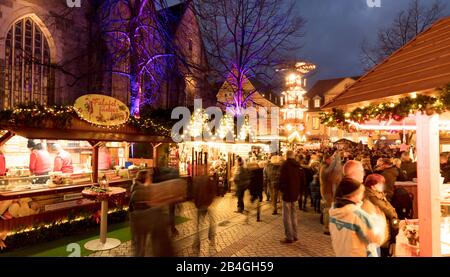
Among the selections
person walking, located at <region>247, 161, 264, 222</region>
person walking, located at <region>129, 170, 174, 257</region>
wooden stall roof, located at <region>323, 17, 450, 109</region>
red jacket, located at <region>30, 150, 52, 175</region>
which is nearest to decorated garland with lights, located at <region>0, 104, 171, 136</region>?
red jacket, located at <region>30, 150, 52, 175</region>

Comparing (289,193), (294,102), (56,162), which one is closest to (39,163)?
(56,162)

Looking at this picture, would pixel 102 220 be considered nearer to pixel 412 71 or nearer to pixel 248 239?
pixel 248 239

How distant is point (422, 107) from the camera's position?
15.1ft

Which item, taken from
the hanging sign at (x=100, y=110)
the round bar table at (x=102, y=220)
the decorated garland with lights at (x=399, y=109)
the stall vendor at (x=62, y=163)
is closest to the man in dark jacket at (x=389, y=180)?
the decorated garland with lights at (x=399, y=109)

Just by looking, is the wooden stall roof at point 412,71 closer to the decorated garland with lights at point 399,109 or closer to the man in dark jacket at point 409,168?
the decorated garland with lights at point 399,109

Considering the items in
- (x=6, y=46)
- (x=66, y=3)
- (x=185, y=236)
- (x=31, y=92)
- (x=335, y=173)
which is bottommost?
(x=185, y=236)

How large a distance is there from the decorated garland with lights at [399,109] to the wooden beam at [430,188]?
350 millimetres

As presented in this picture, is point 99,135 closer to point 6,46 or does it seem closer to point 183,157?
point 183,157

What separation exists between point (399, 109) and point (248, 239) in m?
4.57

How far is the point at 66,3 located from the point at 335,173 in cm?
1553

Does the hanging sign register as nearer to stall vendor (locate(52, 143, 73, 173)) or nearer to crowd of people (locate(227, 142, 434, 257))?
stall vendor (locate(52, 143, 73, 173))
